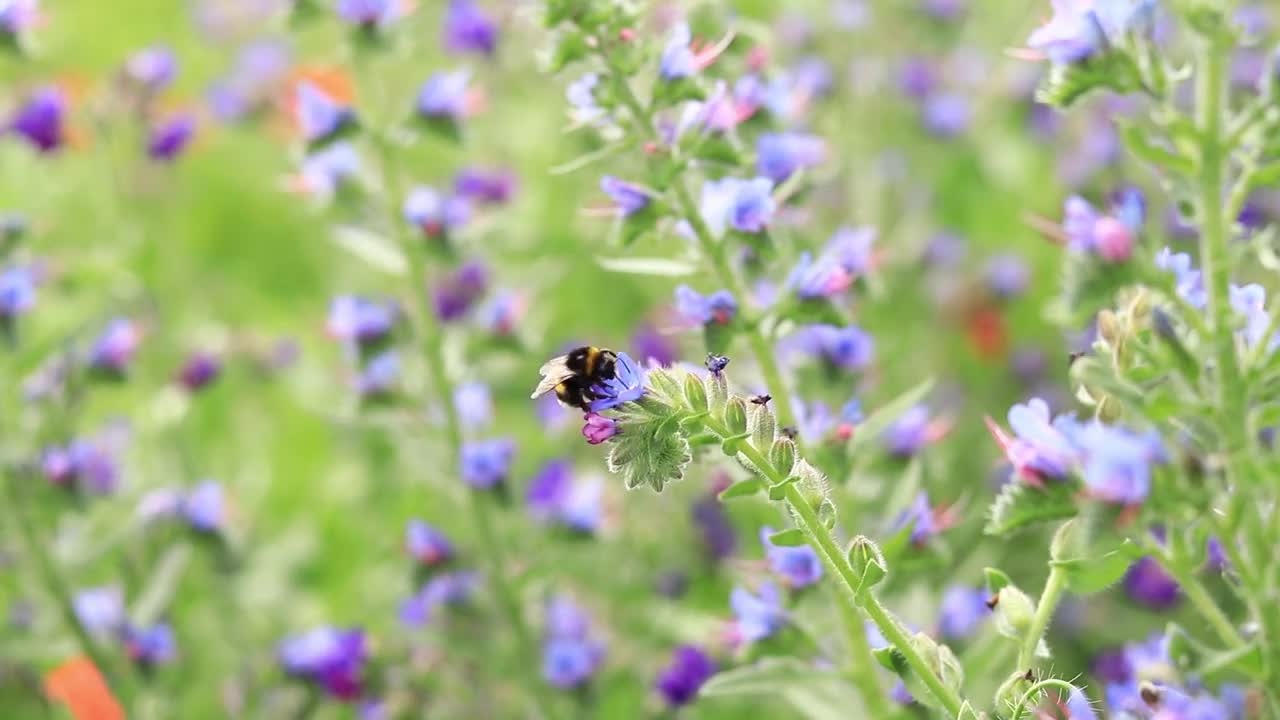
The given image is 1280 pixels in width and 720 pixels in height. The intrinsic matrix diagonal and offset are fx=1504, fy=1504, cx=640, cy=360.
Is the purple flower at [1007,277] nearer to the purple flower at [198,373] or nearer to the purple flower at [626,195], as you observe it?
the purple flower at [198,373]

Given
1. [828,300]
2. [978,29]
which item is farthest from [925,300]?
[828,300]

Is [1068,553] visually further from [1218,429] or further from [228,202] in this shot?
[228,202]

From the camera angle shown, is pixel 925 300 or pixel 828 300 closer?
pixel 828 300

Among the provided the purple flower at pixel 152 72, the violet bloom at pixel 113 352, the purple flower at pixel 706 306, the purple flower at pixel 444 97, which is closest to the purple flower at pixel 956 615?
the purple flower at pixel 706 306

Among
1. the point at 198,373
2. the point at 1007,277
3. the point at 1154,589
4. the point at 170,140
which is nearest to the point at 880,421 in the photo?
the point at 1154,589

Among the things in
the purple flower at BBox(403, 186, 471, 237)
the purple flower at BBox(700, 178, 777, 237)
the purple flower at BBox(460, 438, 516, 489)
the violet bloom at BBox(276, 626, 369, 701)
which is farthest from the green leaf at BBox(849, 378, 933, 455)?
the violet bloom at BBox(276, 626, 369, 701)
